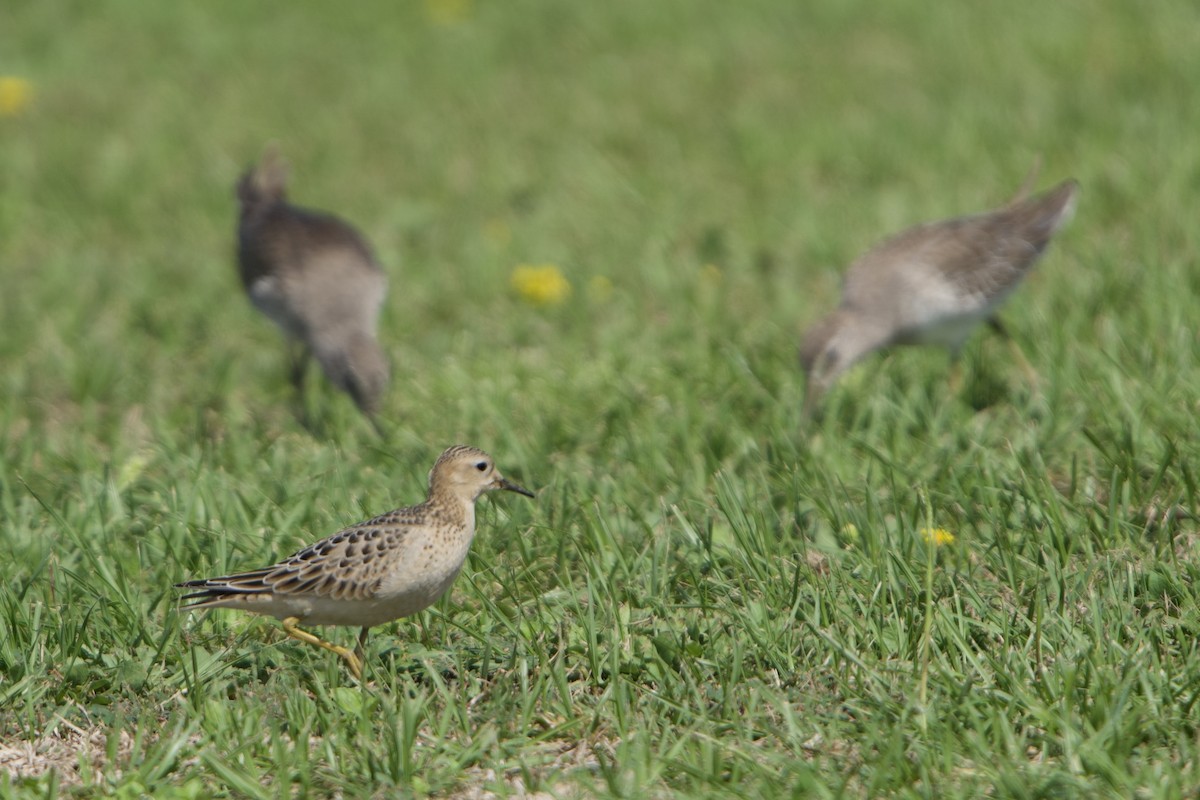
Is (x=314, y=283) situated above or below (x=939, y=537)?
above

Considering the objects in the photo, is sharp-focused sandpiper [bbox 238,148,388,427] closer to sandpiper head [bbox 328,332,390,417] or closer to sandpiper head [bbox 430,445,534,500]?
sandpiper head [bbox 328,332,390,417]

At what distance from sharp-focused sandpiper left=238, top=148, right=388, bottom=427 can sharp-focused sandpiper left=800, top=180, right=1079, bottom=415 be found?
2.21m

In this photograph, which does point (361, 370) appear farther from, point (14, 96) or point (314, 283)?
point (14, 96)

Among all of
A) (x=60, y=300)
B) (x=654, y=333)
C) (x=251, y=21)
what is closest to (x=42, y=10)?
(x=251, y=21)

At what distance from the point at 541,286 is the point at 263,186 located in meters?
1.91

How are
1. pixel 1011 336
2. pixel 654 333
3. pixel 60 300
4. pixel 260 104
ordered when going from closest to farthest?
pixel 1011 336, pixel 654 333, pixel 60 300, pixel 260 104

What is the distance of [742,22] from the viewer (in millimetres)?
12836

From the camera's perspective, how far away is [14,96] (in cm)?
1205

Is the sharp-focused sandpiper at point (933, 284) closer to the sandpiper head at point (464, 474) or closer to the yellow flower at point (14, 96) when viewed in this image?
the sandpiper head at point (464, 474)

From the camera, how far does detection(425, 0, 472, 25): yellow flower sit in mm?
13602

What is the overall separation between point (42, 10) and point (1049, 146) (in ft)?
31.1

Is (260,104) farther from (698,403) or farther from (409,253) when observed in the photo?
(698,403)

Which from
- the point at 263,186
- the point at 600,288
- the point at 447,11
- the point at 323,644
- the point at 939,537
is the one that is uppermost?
the point at 447,11

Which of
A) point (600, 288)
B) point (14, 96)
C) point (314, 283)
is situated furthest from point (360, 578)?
point (14, 96)
